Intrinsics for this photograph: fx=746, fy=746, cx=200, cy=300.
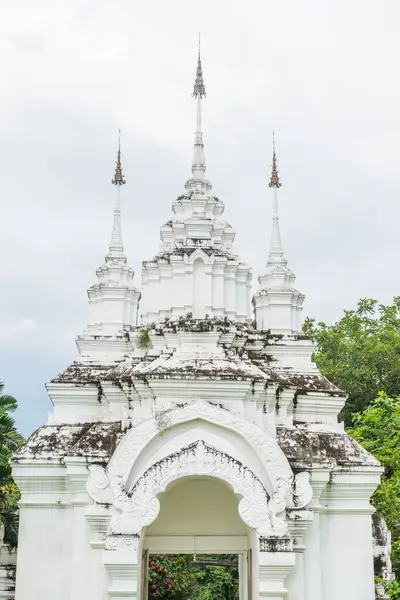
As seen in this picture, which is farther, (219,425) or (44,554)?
(44,554)

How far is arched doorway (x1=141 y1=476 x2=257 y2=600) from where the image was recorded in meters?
15.2

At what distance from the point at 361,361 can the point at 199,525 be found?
17865 mm

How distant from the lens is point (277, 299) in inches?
670

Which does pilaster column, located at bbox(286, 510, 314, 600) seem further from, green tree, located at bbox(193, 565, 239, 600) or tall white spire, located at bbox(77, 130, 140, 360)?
green tree, located at bbox(193, 565, 239, 600)

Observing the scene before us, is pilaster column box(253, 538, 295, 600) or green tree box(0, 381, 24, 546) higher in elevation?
green tree box(0, 381, 24, 546)

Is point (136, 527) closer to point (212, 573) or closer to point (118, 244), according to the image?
point (118, 244)

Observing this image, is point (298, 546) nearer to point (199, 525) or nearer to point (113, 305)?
point (199, 525)

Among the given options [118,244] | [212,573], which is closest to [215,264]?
[118,244]

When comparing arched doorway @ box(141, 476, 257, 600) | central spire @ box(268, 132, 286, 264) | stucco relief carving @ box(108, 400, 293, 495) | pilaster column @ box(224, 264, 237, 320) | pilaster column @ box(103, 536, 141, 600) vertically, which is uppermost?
central spire @ box(268, 132, 286, 264)

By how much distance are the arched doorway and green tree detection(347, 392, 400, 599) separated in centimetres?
530

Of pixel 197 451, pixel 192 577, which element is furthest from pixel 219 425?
pixel 192 577

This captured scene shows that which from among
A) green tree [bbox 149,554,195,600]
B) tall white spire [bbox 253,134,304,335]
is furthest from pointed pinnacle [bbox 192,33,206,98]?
green tree [bbox 149,554,195,600]

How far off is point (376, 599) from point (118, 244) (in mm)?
10495

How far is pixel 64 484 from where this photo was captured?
44.5 ft
